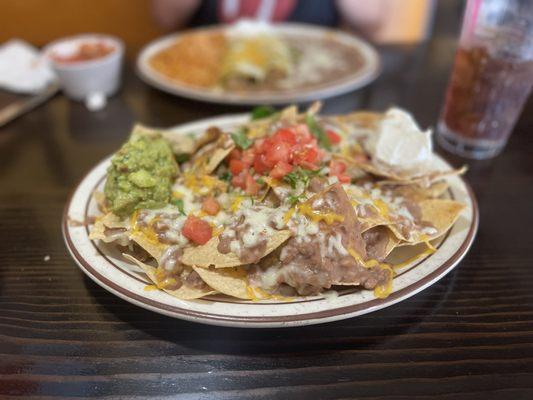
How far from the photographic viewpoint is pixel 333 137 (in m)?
1.77

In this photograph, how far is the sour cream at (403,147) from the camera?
1.62m

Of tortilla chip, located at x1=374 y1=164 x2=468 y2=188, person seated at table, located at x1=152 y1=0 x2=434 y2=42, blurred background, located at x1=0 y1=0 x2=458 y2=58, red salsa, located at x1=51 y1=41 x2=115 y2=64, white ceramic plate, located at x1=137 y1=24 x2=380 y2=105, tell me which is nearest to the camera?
tortilla chip, located at x1=374 y1=164 x2=468 y2=188

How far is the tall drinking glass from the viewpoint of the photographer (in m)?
1.88

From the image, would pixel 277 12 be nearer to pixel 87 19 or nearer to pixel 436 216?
pixel 87 19

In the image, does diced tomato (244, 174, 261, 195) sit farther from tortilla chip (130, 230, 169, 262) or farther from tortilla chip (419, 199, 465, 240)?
tortilla chip (419, 199, 465, 240)

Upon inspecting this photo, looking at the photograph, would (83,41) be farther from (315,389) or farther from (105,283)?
(315,389)

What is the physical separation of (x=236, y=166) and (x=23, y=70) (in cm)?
210

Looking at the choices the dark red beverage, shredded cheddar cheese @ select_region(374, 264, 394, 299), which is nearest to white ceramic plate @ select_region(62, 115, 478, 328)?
shredded cheddar cheese @ select_region(374, 264, 394, 299)

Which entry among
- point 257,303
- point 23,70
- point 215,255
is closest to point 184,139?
point 215,255

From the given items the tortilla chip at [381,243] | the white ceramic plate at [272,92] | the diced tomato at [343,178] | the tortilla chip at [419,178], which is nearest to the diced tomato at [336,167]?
the diced tomato at [343,178]

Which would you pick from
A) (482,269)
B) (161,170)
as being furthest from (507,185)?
(161,170)

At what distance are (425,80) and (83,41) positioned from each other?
2195mm

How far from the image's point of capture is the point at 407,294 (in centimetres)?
120

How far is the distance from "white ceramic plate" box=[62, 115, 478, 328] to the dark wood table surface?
0.14 m
